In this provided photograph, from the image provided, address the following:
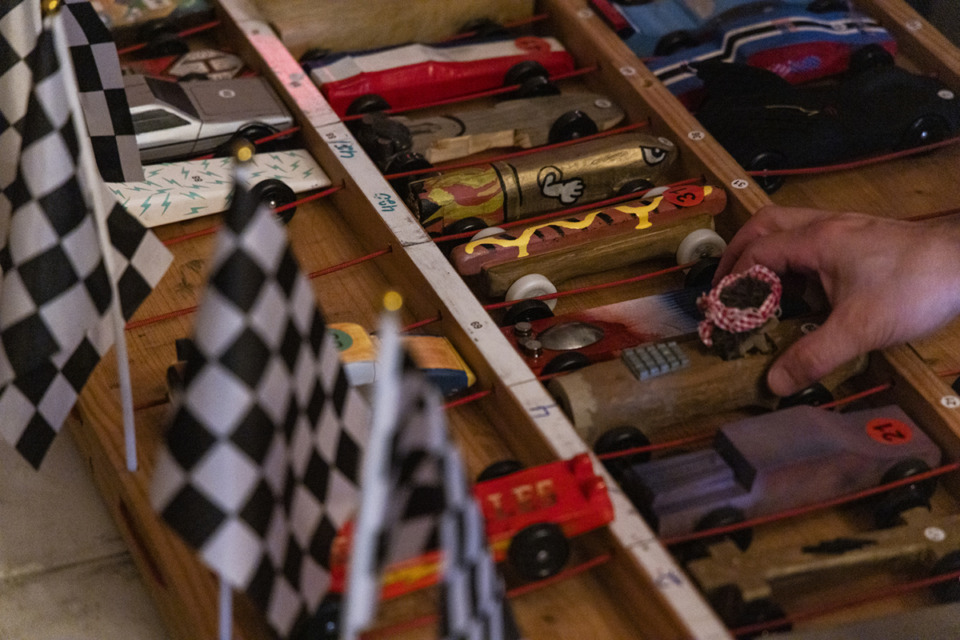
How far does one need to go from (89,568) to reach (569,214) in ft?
2.88

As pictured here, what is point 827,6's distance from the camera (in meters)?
2.14

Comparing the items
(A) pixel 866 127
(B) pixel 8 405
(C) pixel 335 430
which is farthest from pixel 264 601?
(A) pixel 866 127

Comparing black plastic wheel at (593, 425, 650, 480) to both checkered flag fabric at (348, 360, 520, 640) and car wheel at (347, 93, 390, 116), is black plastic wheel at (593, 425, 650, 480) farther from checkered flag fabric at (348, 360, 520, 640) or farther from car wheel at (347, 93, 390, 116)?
car wheel at (347, 93, 390, 116)

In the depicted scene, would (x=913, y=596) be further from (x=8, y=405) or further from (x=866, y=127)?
(x=8, y=405)

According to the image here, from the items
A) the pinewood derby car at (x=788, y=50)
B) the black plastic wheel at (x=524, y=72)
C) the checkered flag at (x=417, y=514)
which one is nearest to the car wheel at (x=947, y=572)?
the checkered flag at (x=417, y=514)

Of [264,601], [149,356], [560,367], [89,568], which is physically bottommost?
[89,568]

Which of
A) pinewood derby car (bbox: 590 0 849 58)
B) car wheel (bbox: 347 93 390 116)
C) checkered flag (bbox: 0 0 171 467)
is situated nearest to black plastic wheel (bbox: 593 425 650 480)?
checkered flag (bbox: 0 0 171 467)

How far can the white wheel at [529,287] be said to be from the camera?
1.52 m

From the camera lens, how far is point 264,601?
35.5 inches

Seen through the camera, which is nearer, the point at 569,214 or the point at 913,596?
the point at 913,596

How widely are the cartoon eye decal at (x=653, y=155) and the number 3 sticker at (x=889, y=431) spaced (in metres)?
0.61

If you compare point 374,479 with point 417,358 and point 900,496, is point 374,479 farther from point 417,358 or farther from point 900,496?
point 900,496

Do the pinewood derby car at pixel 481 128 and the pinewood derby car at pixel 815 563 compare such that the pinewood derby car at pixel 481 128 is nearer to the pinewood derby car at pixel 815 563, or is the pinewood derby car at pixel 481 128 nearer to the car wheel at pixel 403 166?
the car wheel at pixel 403 166

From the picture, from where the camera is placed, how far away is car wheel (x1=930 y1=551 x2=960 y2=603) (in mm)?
1195
